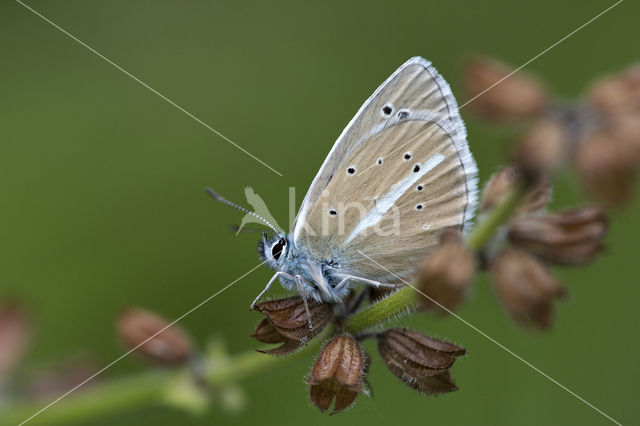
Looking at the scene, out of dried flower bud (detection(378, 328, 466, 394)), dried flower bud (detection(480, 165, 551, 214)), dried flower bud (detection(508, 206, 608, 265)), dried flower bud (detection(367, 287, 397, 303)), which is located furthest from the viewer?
dried flower bud (detection(367, 287, 397, 303))

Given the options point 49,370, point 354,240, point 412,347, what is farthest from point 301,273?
point 49,370

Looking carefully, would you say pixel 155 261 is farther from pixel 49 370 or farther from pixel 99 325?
pixel 49 370

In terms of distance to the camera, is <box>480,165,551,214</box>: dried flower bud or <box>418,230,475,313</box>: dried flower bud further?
<box>480,165,551,214</box>: dried flower bud

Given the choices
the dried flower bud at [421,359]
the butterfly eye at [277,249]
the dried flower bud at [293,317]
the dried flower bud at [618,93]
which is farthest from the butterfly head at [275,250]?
the dried flower bud at [618,93]

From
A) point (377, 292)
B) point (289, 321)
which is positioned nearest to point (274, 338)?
point (289, 321)

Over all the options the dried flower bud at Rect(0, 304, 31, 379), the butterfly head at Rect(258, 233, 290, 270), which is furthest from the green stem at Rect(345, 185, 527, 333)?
the dried flower bud at Rect(0, 304, 31, 379)

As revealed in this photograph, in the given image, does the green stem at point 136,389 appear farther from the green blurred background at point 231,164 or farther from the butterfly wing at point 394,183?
the green blurred background at point 231,164

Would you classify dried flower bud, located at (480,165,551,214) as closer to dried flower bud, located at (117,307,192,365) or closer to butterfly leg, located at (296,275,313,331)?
butterfly leg, located at (296,275,313,331)
